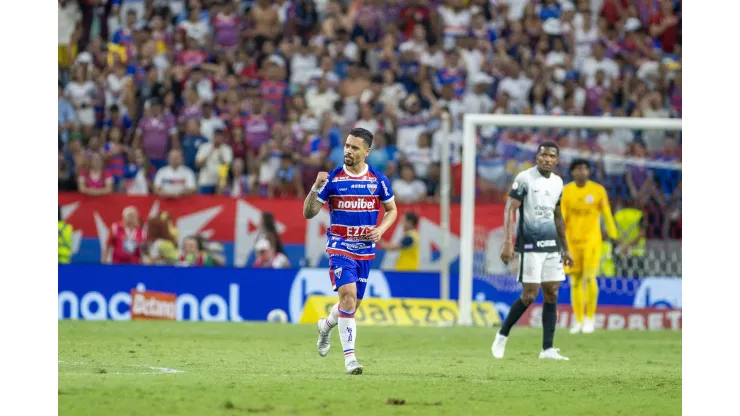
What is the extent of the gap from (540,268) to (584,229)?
503 centimetres

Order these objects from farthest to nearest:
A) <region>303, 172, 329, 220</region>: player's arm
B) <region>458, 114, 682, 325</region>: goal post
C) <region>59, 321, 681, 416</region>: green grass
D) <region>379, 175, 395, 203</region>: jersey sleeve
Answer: <region>458, 114, 682, 325</region>: goal post < <region>379, 175, 395, 203</region>: jersey sleeve < <region>303, 172, 329, 220</region>: player's arm < <region>59, 321, 681, 416</region>: green grass

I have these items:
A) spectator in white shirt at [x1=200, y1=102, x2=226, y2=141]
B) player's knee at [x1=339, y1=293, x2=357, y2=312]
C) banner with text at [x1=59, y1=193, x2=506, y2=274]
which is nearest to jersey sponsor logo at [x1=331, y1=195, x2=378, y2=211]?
player's knee at [x1=339, y1=293, x2=357, y2=312]

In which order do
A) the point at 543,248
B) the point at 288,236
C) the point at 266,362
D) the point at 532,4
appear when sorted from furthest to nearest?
the point at 532,4
the point at 288,236
the point at 543,248
the point at 266,362

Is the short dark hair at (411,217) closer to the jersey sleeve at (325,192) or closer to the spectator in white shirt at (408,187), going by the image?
the spectator in white shirt at (408,187)

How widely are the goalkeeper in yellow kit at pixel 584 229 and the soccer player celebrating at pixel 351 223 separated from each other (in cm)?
746

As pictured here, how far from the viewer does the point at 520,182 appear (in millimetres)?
12867

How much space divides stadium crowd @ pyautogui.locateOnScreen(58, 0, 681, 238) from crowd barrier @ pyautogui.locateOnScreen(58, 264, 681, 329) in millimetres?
1207

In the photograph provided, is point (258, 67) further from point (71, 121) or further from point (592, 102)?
point (592, 102)

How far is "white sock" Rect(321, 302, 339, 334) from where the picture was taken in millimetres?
10739

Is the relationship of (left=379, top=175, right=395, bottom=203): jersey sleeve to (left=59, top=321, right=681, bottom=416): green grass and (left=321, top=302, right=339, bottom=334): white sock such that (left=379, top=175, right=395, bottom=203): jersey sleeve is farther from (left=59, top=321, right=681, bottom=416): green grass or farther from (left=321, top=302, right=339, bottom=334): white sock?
(left=59, top=321, right=681, bottom=416): green grass

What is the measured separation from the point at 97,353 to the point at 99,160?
31.8 feet

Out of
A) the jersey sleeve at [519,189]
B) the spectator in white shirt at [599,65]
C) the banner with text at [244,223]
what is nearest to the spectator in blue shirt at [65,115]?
the banner with text at [244,223]
